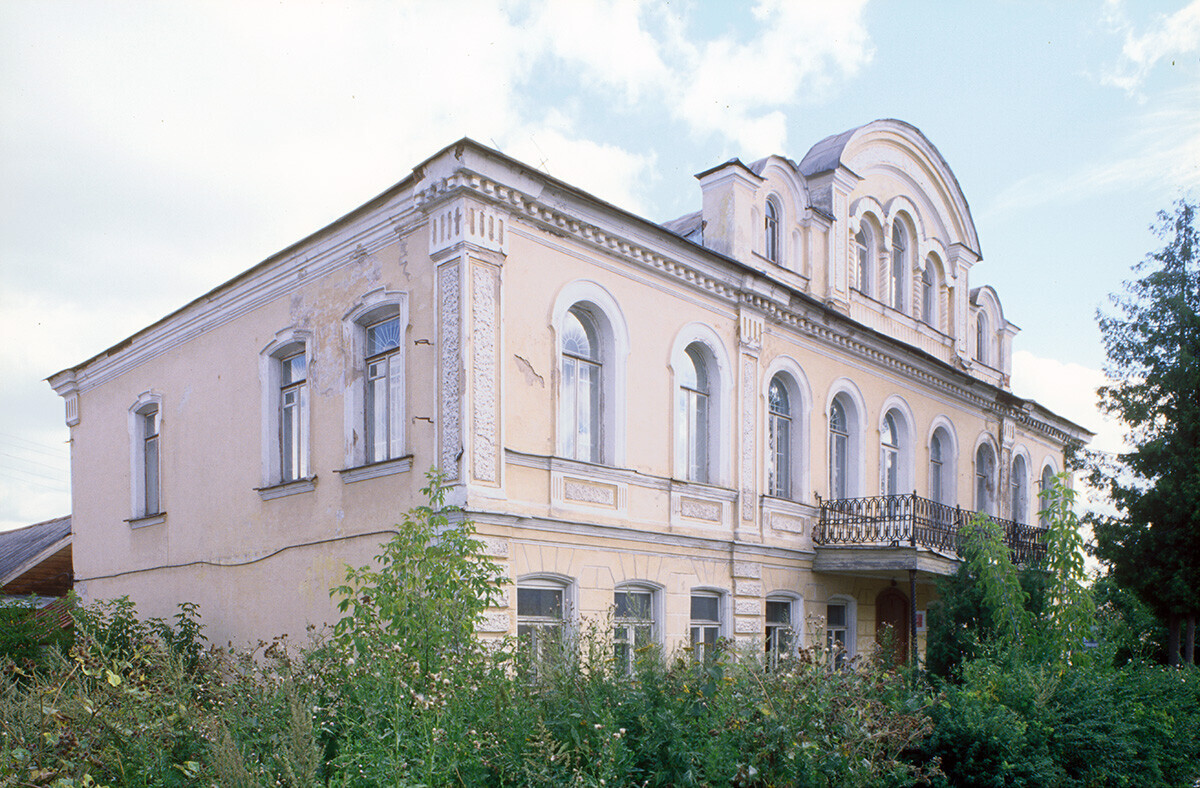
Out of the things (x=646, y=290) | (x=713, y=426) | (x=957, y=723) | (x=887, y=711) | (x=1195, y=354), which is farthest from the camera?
(x=1195, y=354)

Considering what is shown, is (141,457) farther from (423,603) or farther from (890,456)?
(890,456)

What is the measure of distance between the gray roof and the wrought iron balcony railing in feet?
60.9

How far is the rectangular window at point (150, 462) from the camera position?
15617 mm

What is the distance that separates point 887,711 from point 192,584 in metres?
11.2

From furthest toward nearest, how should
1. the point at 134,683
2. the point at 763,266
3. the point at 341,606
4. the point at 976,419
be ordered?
the point at 976,419, the point at 763,266, the point at 341,606, the point at 134,683

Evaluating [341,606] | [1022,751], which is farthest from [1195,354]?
[341,606]

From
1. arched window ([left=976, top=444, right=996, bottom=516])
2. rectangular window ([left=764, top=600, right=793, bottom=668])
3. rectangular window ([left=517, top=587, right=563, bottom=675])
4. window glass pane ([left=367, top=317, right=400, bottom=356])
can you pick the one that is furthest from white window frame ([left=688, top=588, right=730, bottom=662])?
arched window ([left=976, top=444, right=996, bottom=516])

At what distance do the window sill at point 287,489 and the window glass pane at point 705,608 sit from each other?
5.07m

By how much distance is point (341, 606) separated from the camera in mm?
7164

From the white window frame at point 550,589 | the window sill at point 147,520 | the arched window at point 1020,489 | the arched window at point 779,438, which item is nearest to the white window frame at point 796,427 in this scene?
the arched window at point 779,438

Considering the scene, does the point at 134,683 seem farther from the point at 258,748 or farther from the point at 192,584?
the point at 192,584

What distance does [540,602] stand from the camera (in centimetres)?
1068

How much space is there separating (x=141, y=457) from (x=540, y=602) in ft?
28.6

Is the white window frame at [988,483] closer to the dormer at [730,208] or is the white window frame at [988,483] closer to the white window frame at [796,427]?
the white window frame at [796,427]
